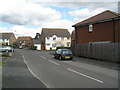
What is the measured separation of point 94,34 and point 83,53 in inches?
163

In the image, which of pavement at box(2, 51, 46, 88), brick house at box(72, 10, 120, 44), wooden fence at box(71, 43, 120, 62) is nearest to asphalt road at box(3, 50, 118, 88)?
pavement at box(2, 51, 46, 88)

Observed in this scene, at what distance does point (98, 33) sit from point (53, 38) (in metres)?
43.2

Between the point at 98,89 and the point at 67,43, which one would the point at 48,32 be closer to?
the point at 67,43

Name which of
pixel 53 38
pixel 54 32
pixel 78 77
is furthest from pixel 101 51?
pixel 54 32

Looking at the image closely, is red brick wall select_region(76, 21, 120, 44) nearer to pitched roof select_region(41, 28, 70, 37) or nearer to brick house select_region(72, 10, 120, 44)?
brick house select_region(72, 10, 120, 44)

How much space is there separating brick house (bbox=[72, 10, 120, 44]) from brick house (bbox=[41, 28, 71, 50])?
37.3 m

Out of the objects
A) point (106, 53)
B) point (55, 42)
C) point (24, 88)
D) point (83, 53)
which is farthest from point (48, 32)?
point (24, 88)

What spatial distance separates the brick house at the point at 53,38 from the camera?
2699 inches

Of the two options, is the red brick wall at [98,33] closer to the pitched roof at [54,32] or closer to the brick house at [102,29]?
the brick house at [102,29]

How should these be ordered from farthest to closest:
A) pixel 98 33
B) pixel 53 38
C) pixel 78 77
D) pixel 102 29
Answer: pixel 53 38 → pixel 98 33 → pixel 102 29 → pixel 78 77

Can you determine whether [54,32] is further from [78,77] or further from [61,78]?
[61,78]

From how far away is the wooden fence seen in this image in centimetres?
1780

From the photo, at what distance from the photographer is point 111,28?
24.5 m

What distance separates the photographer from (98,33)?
26.8m
